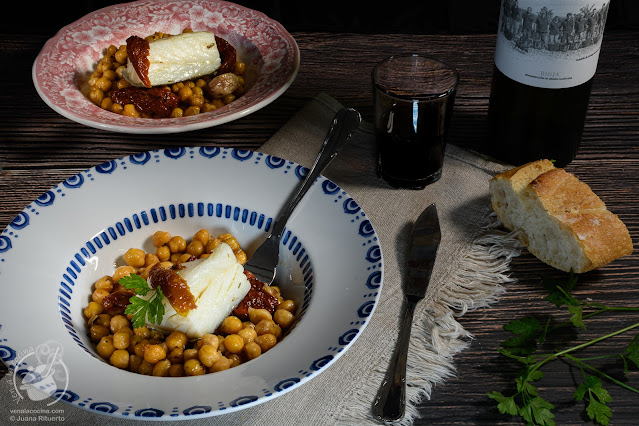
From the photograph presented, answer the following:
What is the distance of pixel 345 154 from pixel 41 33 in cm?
149

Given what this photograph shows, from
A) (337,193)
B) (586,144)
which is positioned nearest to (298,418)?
(337,193)

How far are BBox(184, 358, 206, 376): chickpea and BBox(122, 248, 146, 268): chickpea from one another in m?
0.39

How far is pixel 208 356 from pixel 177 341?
0.33 feet

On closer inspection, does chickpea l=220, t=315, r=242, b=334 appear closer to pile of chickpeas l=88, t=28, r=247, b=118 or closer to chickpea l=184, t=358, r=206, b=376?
chickpea l=184, t=358, r=206, b=376

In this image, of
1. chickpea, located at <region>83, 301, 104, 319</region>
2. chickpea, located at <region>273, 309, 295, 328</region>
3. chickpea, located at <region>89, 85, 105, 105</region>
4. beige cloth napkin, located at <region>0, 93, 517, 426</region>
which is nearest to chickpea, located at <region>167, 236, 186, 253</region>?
chickpea, located at <region>83, 301, 104, 319</region>

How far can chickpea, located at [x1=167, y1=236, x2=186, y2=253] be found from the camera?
175 centimetres

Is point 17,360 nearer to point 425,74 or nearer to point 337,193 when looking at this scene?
point 337,193

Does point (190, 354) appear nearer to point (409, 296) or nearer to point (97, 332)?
point (97, 332)

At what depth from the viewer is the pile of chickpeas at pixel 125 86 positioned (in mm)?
2160

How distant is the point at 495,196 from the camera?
74.4 inches

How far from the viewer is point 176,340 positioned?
58.2 inches

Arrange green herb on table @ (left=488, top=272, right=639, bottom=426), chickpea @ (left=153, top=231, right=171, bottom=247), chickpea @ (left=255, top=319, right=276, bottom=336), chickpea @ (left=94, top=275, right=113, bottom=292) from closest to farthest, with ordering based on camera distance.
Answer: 1. green herb on table @ (left=488, top=272, right=639, bottom=426)
2. chickpea @ (left=255, top=319, right=276, bottom=336)
3. chickpea @ (left=94, top=275, right=113, bottom=292)
4. chickpea @ (left=153, top=231, right=171, bottom=247)

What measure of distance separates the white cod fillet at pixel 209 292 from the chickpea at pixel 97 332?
96mm

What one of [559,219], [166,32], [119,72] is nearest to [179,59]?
[119,72]
